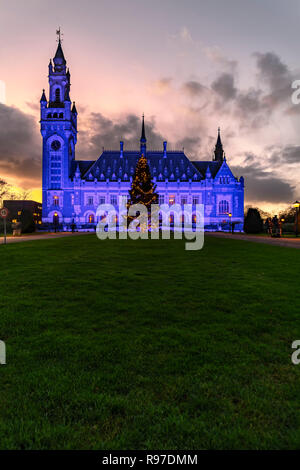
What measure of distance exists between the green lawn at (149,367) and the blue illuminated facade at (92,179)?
65.2 metres

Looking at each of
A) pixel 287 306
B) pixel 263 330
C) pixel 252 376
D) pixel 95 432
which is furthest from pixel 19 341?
pixel 287 306

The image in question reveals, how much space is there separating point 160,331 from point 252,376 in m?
1.80

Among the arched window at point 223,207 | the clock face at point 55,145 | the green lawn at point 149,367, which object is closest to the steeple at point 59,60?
the clock face at point 55,145

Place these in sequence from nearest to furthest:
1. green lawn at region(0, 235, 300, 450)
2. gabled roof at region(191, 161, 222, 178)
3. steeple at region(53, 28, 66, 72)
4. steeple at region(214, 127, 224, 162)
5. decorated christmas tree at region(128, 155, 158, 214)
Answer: green lawn at region(0, 235, 300, 450) → decorated christmas tree at region(128, 155, 158, 214) → steeple at region(53, 28, 66, 72) → gabled roof at region(191, 161, 222, 178) → steeple at region(214, 127, 224, 162)

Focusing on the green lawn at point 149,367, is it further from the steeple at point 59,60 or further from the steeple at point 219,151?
the steeple at point 59,60

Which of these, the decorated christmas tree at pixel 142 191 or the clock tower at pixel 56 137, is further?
the clock tower at pixel 56 137

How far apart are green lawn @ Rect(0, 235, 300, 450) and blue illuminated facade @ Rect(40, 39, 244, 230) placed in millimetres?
65193

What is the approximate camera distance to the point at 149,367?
359 cm

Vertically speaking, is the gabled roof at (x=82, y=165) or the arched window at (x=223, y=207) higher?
the gabled roof at (x=82, y=165)

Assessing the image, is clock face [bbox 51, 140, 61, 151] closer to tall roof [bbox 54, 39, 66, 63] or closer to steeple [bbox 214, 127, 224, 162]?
tall roof [bbox 54, 39, 66, 63]

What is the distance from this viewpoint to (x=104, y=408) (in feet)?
9.14

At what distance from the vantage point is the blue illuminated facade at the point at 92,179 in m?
71.1

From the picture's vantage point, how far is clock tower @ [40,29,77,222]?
2778 inches

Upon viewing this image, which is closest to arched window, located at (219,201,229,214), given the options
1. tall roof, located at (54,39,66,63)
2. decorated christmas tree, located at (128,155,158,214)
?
decorated christmas tree, located at (128,155,158,214)
